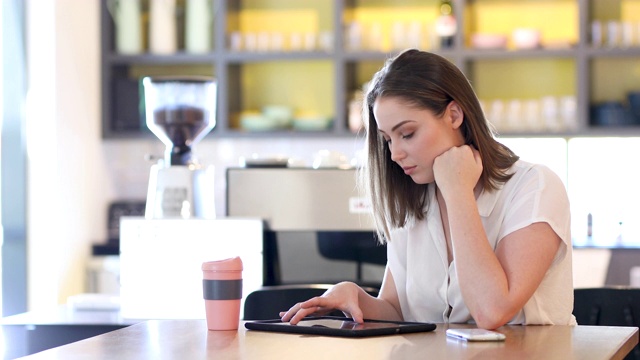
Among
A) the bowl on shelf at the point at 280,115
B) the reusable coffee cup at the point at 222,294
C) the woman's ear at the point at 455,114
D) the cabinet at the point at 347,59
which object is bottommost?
the reusable coffee cup at the point at 222,294

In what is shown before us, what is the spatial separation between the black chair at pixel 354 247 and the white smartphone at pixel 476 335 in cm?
206

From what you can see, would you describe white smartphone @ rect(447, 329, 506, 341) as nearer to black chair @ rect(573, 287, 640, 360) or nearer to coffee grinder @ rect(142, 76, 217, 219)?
black chair @ rect(573, 287, 640, 360)

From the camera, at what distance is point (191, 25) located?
5527mm

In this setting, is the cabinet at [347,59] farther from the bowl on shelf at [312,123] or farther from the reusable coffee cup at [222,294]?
the reusable coffee cup at [222,294]

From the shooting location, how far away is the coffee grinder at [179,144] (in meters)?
3.52

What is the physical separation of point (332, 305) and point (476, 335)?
367 millimetres

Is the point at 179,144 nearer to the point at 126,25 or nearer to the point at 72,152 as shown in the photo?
the point at 72,152

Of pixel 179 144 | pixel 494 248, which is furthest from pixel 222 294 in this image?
pixel 179 144

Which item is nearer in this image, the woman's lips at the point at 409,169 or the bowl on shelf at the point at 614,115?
the woman's lips at the point at 409,169

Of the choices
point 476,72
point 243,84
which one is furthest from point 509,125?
point 243,84

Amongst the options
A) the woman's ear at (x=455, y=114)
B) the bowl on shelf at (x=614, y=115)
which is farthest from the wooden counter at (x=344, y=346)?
the bowl on shelf at (x=614, y=115)

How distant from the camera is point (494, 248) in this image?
203 centimetres

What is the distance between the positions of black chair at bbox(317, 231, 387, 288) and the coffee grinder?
0.57m

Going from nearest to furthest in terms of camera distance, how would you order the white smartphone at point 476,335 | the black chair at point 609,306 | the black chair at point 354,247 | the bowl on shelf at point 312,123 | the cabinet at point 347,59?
the white smartphone at point 476,335
the black chair at point 609,306
the black chair at point 354,247
the cabinet at point 347,59
the bowl on shelf at point 312,123
